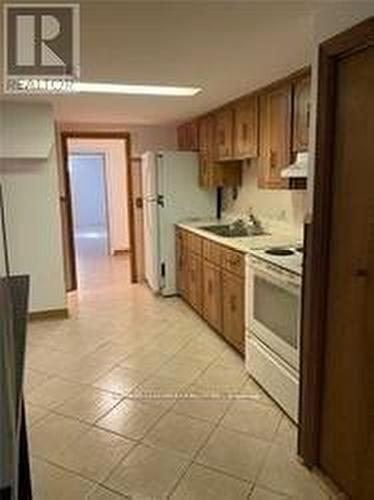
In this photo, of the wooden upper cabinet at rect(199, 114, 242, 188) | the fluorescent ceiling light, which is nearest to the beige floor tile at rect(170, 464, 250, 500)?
the fluorescent ceiling light

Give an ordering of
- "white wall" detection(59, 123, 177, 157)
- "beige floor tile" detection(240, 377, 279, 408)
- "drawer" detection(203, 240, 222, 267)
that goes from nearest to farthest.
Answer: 1. "beige floor tile" detection(240, 377, 279, 408)
2. "drawer" detection(203, 240, 222, 267)
3. "white wall" detection(59, 123, 177, 157)

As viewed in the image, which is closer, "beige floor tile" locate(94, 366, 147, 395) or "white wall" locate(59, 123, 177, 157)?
"beige floor tile" locate(94, 366, 147, 395)

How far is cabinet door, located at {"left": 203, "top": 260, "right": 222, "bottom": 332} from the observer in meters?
3.94

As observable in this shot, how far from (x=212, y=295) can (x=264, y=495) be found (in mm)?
2175

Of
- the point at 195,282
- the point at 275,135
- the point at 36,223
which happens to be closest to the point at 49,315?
the point at 36,223

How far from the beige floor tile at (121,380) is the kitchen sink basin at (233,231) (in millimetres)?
1517

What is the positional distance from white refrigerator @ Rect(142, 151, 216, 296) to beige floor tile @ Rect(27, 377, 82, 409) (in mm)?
2347

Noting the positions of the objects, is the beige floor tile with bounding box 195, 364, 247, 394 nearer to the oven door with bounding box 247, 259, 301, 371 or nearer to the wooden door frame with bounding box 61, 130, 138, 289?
the oven door with bounding box 247, 259, 301, 371

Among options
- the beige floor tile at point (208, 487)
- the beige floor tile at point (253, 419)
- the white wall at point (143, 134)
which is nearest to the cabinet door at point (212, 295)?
the beige floor tile at point (253, 419)

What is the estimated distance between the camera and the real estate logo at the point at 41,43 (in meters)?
1.96

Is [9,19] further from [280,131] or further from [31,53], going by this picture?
[280,131]

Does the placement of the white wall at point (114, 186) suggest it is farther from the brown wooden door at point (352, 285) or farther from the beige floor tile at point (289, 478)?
the brown wooden door at point (352, 285)

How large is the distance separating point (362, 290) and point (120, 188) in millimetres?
7053

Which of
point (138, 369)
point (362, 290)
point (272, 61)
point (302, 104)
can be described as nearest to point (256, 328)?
point (138, 369)
